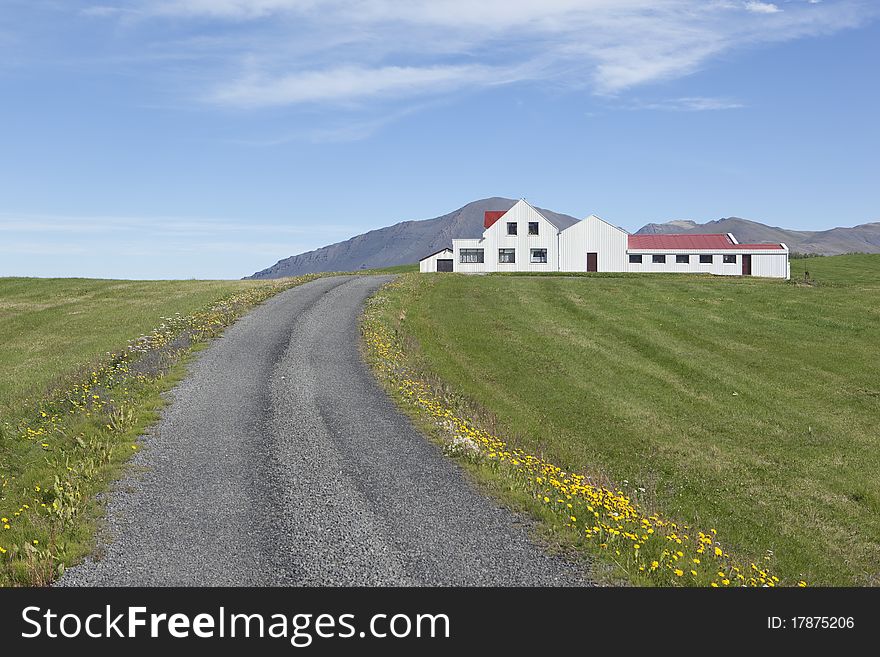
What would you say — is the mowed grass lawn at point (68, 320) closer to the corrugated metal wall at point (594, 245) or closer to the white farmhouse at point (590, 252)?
the white farmhouse at point (590, 252)

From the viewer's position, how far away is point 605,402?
23.8m

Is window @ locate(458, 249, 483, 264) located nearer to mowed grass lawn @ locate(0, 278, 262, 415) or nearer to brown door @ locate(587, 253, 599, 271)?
brown door @ locate(587, 253, 599, 271)

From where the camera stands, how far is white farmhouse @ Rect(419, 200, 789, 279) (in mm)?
73188

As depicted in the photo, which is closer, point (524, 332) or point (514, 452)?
point (514, 452)

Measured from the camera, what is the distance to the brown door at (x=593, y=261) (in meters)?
73.2

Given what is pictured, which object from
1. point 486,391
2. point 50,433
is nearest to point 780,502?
point 486,391

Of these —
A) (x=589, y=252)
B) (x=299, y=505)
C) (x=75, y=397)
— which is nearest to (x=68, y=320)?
(x=75, y=397)

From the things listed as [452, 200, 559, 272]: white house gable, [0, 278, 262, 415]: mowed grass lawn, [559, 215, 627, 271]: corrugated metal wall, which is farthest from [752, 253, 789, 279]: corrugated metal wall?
[0, 278, 262, 415]: mowed grass lawn

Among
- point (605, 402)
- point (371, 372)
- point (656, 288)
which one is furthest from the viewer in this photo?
point (656, 288)

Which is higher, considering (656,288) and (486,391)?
(656,288)

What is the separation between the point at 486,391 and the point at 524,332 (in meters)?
9.72

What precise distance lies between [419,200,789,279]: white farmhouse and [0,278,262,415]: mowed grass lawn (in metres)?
31.3
